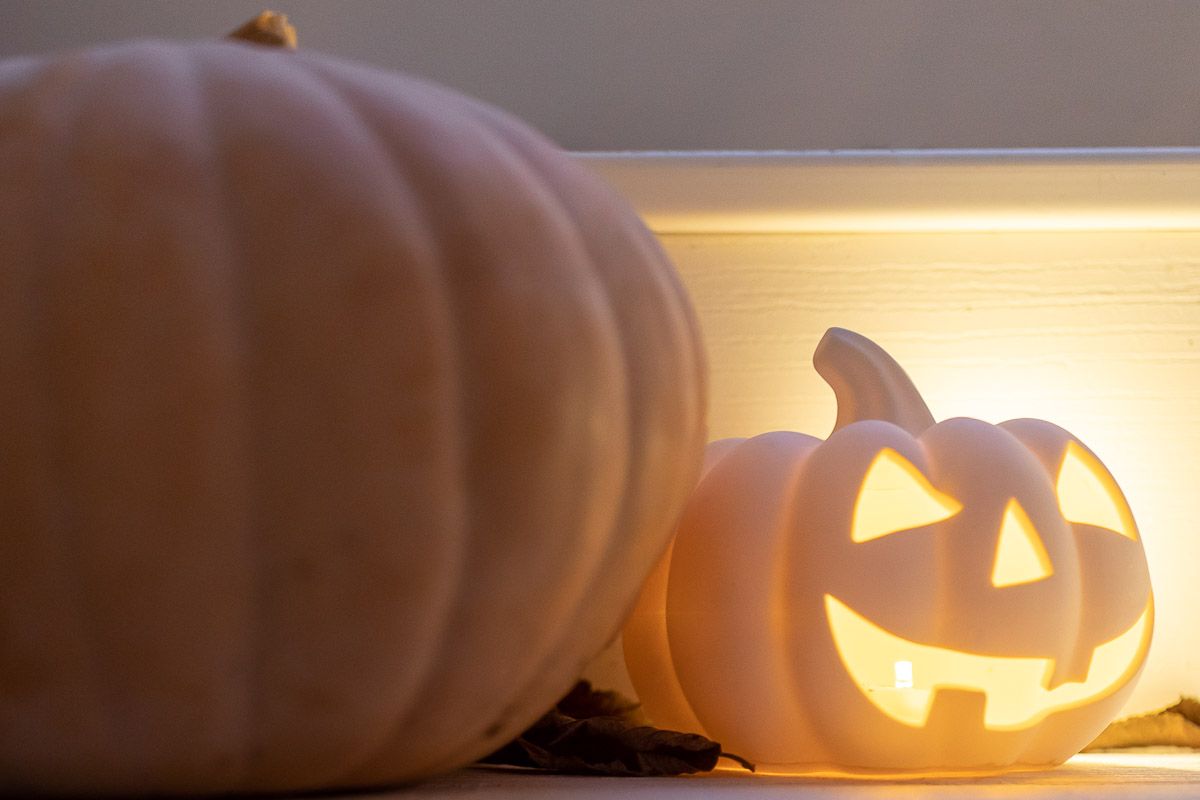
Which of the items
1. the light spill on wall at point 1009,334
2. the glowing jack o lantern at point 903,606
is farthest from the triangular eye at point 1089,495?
the light spill on wall at point 1009,334

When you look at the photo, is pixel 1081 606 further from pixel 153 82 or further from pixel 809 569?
pixel 153 82

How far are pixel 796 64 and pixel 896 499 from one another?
0.53m

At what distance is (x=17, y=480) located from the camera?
49 centimetres

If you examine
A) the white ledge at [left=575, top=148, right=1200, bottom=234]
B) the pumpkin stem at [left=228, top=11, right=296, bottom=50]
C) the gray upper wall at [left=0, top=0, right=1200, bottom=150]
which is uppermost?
the gray upper wall at [left=0, top=0, right=1200, bottom=150]

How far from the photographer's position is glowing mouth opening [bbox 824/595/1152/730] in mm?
745

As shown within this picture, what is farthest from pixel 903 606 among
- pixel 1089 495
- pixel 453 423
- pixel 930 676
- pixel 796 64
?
pixel 796 64

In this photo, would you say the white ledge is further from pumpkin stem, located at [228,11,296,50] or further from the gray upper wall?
pumpkin stem, located at [228,11,296,50]

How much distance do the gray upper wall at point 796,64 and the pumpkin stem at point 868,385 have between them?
12.7 inches

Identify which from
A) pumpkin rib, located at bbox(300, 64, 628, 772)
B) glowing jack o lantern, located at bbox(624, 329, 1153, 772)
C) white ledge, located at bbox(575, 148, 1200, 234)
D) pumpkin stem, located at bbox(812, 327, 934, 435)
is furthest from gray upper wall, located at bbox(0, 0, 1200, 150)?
pumpkin rib, located at bbox(300, 64, 628, 772)

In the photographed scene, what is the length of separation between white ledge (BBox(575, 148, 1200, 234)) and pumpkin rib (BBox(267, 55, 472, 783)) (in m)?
0.52

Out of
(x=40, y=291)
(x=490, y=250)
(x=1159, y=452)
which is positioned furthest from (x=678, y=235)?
(x=40, y=291)

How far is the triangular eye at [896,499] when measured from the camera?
765mm

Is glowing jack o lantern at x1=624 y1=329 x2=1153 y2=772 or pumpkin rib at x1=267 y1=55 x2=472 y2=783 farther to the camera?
glowing jack o lantern at x1=624 y1=329 x2=1153 y2=772

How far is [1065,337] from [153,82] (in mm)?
794
